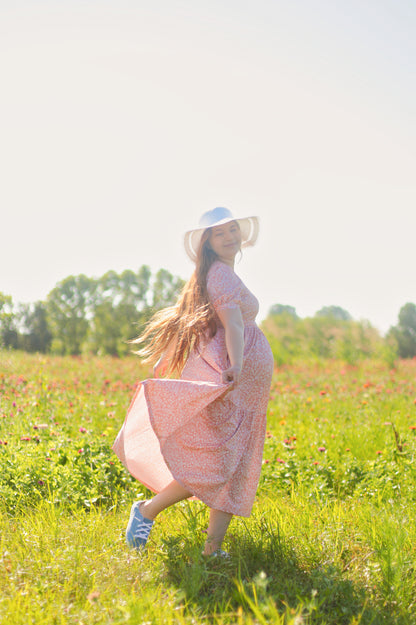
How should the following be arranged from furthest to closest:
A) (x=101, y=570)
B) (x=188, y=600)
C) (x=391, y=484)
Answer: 1. (x=391, y=484)
2. (x=101, y=570)
3. (x=188, y=600)

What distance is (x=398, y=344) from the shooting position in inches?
627

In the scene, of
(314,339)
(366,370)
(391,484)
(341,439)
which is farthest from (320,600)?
(314,339)

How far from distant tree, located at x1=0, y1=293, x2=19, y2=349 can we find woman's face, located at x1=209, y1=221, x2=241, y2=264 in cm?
541

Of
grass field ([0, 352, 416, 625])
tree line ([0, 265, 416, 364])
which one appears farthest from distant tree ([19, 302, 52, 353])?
grass field ([0, 352, 416, 625])

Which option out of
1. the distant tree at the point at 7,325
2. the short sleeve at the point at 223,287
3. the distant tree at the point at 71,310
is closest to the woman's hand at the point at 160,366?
the short sleeve at the point at 223,287

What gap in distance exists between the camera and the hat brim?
3.07 meters

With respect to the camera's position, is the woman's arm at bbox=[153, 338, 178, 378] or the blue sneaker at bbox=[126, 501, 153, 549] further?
the woman's arm at bbox=[153, 338, 178, 378]

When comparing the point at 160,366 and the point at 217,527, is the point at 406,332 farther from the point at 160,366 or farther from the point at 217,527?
the point at 217,527

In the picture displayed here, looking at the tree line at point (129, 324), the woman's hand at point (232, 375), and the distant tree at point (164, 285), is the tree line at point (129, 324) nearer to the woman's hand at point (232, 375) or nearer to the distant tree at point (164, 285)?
the distant tree at point (164, 285)

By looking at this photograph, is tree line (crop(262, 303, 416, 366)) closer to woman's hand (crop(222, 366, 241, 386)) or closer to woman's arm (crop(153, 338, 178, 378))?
woman's arm (crop(153, 338, 178, 378))

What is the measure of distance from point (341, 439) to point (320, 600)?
2637 mm

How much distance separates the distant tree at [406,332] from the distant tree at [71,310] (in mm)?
9205

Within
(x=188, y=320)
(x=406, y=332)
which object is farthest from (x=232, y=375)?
(x=406, y=332)

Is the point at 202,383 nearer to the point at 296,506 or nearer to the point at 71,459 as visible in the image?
the point at 296,506
